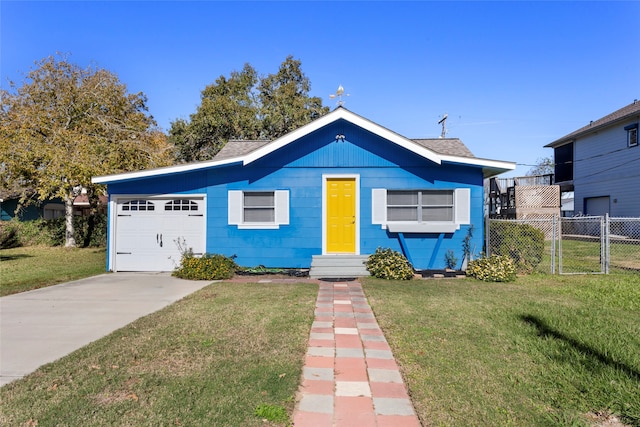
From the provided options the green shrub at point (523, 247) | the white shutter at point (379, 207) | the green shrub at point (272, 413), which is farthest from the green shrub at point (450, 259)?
the green shrub at point (272, 413)

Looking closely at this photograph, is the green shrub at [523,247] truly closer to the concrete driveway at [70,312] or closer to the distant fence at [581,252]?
the distant fence at [581,252]

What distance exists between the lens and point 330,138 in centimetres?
959

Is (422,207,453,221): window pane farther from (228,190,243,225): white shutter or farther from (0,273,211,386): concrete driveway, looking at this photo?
(0,273,211,386): concrete driveway

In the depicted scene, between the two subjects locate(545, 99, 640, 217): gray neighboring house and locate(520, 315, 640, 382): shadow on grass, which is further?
locate(545, 99, 640, 217): gray neighboring house

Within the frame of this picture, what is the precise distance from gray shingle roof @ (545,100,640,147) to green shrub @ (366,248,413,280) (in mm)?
17055

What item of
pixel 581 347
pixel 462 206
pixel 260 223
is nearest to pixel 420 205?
pixel 462 206

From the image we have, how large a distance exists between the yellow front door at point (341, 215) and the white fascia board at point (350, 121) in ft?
4.58

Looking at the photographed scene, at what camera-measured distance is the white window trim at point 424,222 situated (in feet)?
30.0

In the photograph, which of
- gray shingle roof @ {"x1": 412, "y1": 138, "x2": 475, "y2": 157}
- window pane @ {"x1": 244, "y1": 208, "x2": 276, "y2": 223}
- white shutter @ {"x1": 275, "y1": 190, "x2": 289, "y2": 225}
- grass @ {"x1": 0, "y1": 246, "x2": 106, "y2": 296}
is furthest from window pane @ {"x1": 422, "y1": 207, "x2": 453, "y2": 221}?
grass @ {"x1": 0, "y1": 246, "x2": 106, "y2": 296}

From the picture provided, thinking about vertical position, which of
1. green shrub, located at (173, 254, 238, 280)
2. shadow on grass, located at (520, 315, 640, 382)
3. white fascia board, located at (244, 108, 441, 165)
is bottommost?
shadow on grass, located at (520, 315, 640, 382)

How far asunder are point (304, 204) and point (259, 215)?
126 centimetres

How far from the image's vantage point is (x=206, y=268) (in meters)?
8.62

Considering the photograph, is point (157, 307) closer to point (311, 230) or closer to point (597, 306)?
point (311, 230)

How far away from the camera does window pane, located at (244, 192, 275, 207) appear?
31.8 ft
